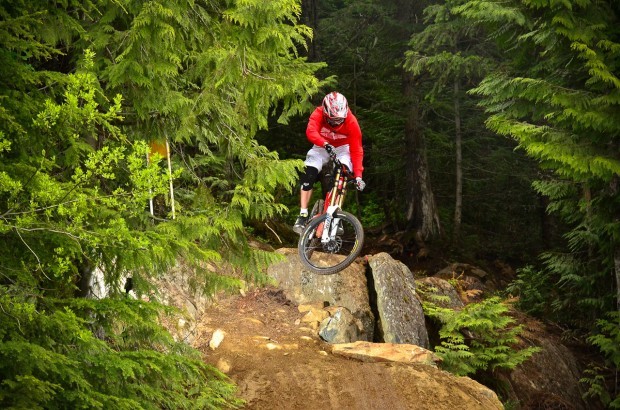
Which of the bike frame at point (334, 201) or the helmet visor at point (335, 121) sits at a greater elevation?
the helmet visor at point (335, 121)

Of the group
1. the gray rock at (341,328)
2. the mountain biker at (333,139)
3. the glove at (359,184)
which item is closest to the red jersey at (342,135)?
the mountain biker at (333,139)

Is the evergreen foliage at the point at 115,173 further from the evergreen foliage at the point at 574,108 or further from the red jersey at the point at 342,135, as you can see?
the evergreen foliage at the point at 574,108

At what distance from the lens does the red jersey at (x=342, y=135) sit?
7.74 metres

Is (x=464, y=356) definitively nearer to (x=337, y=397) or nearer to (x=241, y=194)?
(x=337, y=397)

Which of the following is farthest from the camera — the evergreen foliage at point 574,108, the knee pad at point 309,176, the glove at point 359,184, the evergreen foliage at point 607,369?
the evergreen foliage at point 607,369

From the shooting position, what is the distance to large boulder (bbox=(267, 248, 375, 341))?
10711mm

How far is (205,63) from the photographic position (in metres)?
5.97

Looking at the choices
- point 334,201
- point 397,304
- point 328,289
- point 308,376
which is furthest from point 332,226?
point 397,304

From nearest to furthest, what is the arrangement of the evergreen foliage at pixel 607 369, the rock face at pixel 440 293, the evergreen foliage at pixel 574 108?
the evergreen foliage at pixel 574 108 < the evergreen foliage at pixel 607 369 < the rock face at pixel 440 293

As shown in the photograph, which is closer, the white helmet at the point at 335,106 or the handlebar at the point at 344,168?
the white helmet at the point at 335,106

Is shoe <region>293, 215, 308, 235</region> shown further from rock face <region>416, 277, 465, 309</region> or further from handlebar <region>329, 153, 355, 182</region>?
rock face <region>416, 277, 465, 309</region>

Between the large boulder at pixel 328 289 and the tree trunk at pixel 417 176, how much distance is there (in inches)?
273

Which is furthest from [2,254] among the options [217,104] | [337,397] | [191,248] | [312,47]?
[312,47]

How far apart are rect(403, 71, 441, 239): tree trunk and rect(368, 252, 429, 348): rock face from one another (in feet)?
20.8
